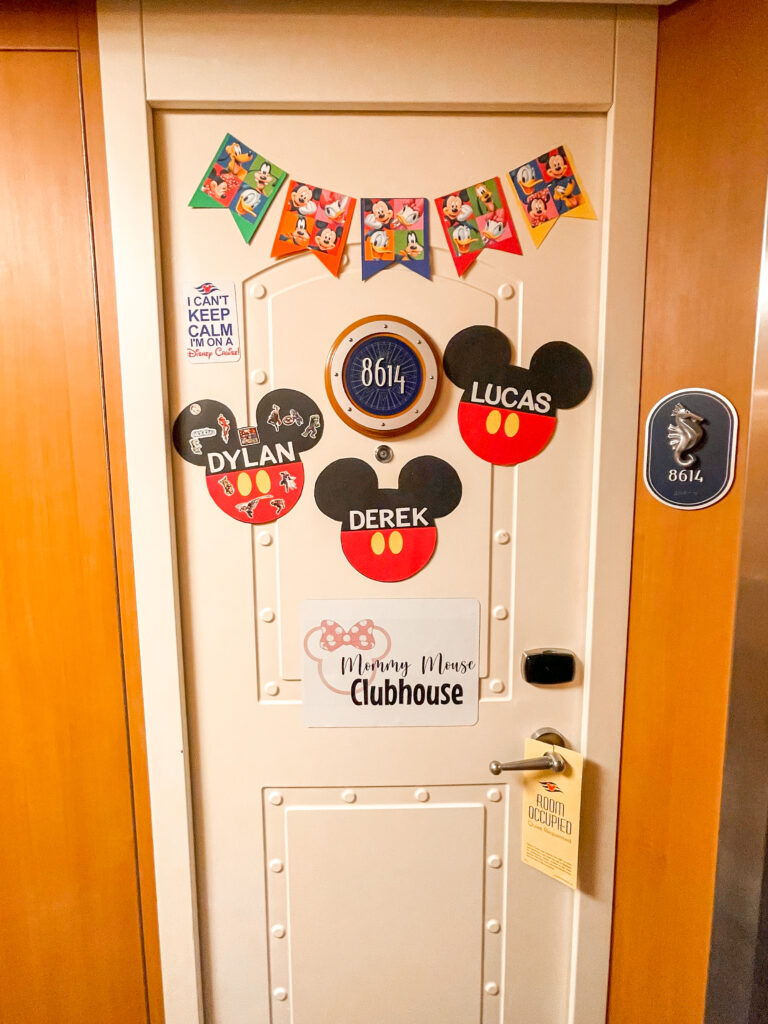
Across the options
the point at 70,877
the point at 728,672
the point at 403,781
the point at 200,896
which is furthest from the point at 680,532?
the point at 70,877

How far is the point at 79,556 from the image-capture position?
1022 millimetres

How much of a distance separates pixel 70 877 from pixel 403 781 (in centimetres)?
65

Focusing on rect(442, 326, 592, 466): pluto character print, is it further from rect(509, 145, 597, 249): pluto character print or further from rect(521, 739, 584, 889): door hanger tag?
rect(521, 739, 584, 889): door hanger tag

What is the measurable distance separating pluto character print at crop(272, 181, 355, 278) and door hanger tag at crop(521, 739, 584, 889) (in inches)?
37.4

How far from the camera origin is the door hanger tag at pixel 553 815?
1.06m

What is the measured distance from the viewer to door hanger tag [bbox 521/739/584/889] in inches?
41.7

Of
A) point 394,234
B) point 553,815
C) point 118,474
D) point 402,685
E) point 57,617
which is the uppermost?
point 394,234

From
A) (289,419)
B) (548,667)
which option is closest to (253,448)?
(289,419)

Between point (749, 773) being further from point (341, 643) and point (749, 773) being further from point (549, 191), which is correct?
point (549, 191)

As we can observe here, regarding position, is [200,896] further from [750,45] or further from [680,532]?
[750,45]

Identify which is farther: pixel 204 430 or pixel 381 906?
pixel 381 906

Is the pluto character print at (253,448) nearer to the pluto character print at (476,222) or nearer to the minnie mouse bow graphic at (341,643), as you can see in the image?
the minnie mouse bow graphic at (341,643)

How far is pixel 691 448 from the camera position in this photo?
3.10 feet

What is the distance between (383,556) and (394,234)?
0.55 m
